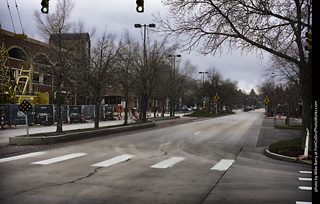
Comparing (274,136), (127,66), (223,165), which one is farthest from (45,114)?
(223,165)

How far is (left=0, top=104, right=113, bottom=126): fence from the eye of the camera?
2689 centimetres

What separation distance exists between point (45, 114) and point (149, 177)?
78.4 feet

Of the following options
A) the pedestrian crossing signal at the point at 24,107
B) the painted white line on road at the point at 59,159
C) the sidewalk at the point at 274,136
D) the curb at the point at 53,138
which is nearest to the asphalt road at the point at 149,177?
the painted white line on road at the point at 59,159

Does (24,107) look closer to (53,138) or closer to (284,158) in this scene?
(53,138)

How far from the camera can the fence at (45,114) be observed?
26.9 meters

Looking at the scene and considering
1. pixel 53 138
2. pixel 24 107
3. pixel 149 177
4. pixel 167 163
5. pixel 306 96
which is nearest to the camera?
pixel 149 177

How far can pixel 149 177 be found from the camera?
29.3ft

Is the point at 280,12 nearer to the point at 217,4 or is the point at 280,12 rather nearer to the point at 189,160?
Answer: the point at 217,4

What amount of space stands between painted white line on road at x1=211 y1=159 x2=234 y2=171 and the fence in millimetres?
20526

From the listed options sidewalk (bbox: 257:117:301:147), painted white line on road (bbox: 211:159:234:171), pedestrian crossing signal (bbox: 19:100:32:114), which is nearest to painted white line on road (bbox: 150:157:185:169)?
painted white line on road (bbox: 211:159:234:171)

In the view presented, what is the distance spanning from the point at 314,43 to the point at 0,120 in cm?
2774

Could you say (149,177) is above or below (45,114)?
below

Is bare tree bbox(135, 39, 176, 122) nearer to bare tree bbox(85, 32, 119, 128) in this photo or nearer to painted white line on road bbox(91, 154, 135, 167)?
bare tree bbox(85, 32, 119, 128)

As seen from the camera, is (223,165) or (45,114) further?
(45,114)
